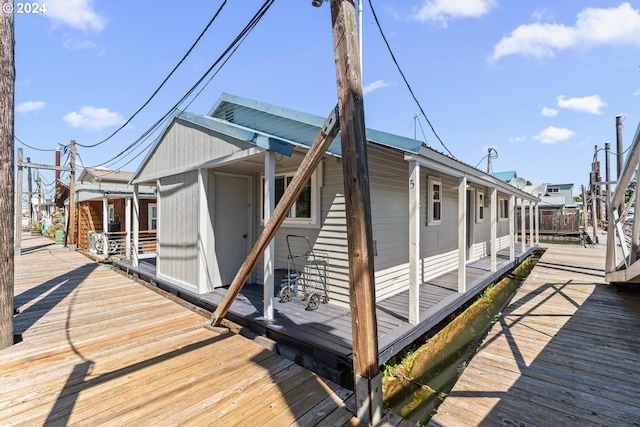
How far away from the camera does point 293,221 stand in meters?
5.32

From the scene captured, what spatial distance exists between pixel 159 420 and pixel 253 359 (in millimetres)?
1131

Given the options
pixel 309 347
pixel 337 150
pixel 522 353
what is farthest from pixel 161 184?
pixel 522 353

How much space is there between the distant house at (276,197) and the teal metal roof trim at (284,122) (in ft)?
0.06

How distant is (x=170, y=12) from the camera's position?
511 cm

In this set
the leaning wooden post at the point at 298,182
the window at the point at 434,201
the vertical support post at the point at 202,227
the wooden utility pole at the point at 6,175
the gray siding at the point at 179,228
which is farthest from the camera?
the window at the point at 434,201

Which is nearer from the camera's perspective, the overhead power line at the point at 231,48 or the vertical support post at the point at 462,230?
the overhead power line at the point at 231,48

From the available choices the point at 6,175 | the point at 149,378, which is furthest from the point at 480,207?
the point at 6,175

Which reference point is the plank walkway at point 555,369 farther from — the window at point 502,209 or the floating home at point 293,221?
the window at point 502,209

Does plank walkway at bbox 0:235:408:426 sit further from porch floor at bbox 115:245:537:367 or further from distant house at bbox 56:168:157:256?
distant house at bbox 56:168:157:256

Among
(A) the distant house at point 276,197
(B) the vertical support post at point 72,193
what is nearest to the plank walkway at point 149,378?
(A) the distant house at point 276,197

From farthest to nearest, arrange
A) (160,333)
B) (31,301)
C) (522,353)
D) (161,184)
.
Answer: (161,184) < (31,301) < (160,333) < (522,353)

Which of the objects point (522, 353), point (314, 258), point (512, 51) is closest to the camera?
point (522, 353)

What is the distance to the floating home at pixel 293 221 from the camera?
394 cm

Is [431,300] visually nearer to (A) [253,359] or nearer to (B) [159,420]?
(A) [253,359]
